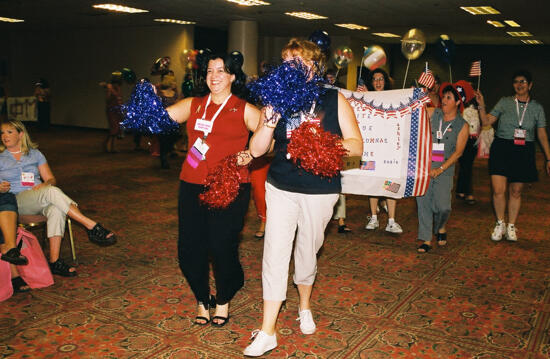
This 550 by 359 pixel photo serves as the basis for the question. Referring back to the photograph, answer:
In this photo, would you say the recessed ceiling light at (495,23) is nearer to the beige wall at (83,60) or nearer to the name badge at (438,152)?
the beige wall at (83,60)

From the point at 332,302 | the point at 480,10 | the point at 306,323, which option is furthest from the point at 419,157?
the point at 480,10

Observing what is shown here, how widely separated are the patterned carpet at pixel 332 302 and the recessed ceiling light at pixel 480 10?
23.4 ft

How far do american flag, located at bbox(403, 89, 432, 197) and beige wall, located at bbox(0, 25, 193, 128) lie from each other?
1295 centimetres

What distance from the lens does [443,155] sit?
5383mm

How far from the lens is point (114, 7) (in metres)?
13.6

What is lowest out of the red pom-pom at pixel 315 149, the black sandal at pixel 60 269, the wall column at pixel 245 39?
the black sandal at pixel 60 269

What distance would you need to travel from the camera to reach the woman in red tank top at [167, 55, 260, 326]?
317 centimetres

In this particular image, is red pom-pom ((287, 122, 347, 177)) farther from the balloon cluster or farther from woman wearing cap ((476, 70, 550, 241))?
the balloon cluster

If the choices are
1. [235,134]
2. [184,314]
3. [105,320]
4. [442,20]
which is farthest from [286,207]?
[442,20]

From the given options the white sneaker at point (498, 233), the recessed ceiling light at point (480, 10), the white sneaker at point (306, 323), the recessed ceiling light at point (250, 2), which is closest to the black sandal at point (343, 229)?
the white sneaker at point (498, 233)

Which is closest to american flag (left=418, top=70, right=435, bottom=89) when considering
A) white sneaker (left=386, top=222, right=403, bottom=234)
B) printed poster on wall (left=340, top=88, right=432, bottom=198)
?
printed poster on wall (left=340, top=88, right=432, bottom=198)

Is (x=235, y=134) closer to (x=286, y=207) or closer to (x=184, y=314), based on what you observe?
(x=286, y=207)

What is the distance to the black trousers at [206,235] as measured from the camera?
3.19 metres

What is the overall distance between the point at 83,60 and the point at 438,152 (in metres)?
17.2
